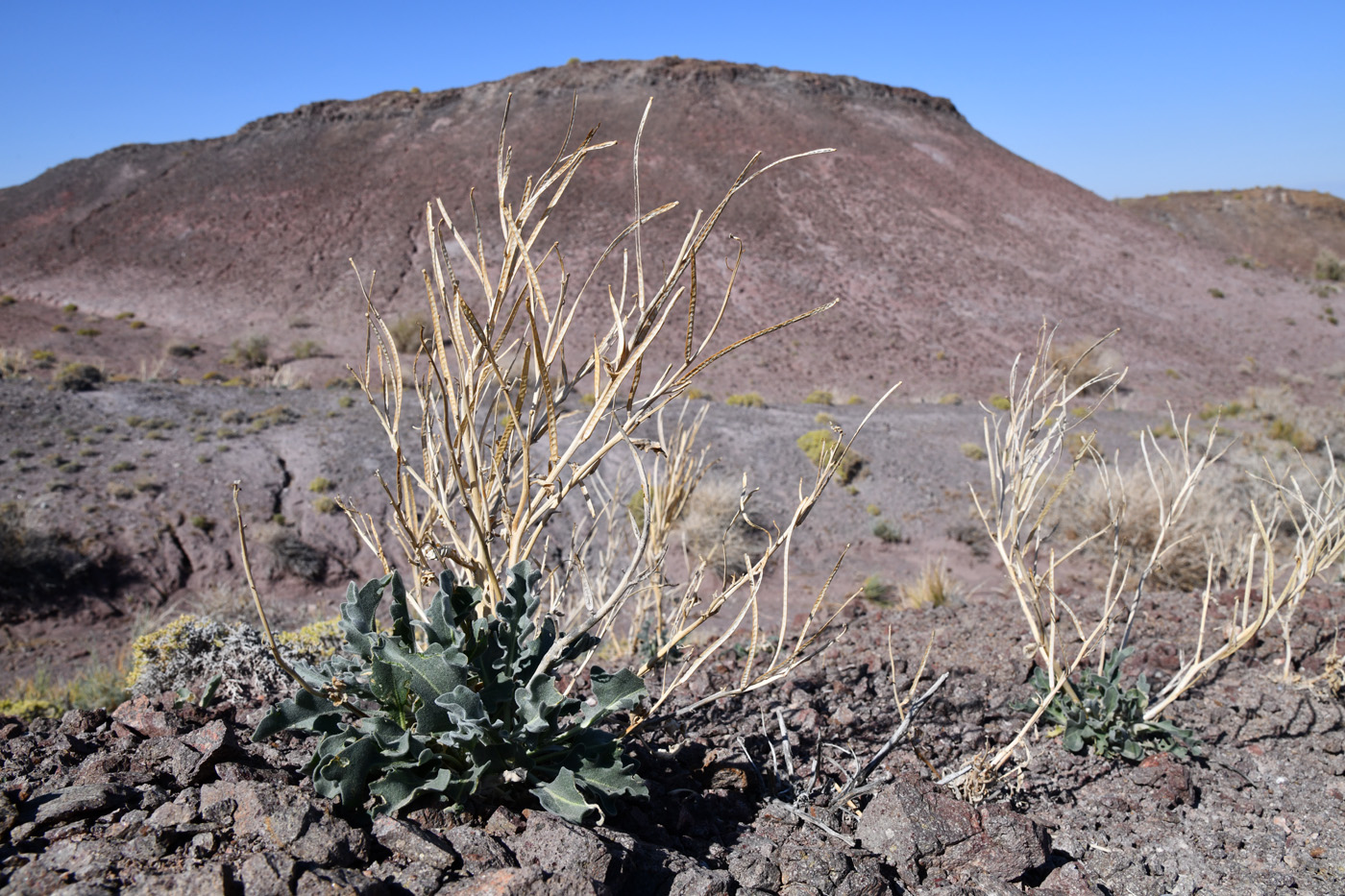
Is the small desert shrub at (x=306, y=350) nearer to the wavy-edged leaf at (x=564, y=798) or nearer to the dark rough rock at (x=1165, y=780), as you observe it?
the wavy-edged leaf at (x=564, y=798)

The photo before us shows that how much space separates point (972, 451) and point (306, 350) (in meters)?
14.5

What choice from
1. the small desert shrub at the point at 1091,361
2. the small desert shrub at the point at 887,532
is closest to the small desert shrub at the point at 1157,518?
the small desert shrub at the point at 887,532

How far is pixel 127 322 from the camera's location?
800 inches

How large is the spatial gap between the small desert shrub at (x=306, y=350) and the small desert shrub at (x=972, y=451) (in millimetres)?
14206

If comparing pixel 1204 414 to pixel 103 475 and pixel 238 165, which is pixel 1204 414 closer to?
pixel 103 475

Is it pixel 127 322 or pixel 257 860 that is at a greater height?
pixel 127 322

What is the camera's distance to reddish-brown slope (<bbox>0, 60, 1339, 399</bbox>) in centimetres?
2139

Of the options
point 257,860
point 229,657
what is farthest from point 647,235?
point 257,860

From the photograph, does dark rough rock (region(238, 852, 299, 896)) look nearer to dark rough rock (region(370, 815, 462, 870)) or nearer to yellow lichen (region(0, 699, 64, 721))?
dark rough rock (region(370, 815, 462, 870))

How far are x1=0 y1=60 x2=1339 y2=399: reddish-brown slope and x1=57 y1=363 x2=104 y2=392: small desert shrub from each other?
8786 mm

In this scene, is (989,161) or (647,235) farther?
(989,161)

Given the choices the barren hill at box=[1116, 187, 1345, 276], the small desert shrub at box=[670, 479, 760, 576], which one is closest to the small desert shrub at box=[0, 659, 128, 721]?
the small desert shrub at box=[670, 479, 760, 576]

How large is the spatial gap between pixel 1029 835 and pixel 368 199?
2859 cm

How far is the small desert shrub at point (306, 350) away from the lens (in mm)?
17872
